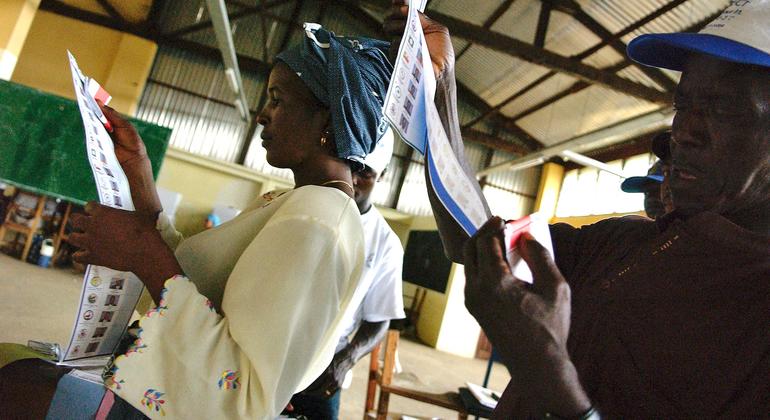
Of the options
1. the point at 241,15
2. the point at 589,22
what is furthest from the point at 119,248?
the point at 241,15

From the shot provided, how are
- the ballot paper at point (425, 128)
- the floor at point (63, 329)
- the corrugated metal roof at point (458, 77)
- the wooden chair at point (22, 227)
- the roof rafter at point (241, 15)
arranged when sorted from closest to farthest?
the ballot paper at point (425, 128) → the floor at point (63, 329) → the wooden chair at point (22, 227) → the corrugated metal roof at point (458, 77) → the roof rafter at point (241, 15)

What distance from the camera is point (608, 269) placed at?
80 cm

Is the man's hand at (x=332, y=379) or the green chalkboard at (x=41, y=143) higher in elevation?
the green chalkboard at (x=41, y=143)

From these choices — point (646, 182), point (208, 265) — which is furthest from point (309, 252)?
point (646, 182)

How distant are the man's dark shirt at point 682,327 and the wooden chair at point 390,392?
8.22 ft

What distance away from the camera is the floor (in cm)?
417

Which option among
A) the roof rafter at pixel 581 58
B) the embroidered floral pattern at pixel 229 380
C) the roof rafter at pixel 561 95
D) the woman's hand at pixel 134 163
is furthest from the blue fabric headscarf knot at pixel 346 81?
the roof rafter at pixel 561 95

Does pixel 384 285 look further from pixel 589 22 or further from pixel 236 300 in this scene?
pixel 589 22

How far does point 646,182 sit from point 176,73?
36.5 ft

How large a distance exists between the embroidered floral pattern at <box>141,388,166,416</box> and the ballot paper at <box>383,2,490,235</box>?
59cm

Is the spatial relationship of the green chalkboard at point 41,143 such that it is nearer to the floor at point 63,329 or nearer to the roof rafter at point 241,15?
the floor at point 63,329

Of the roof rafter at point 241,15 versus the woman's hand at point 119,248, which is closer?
the woman's hand at point 119,248

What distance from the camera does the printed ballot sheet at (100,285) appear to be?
0.99m

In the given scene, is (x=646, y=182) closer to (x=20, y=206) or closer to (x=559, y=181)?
(x=20, y=206)
